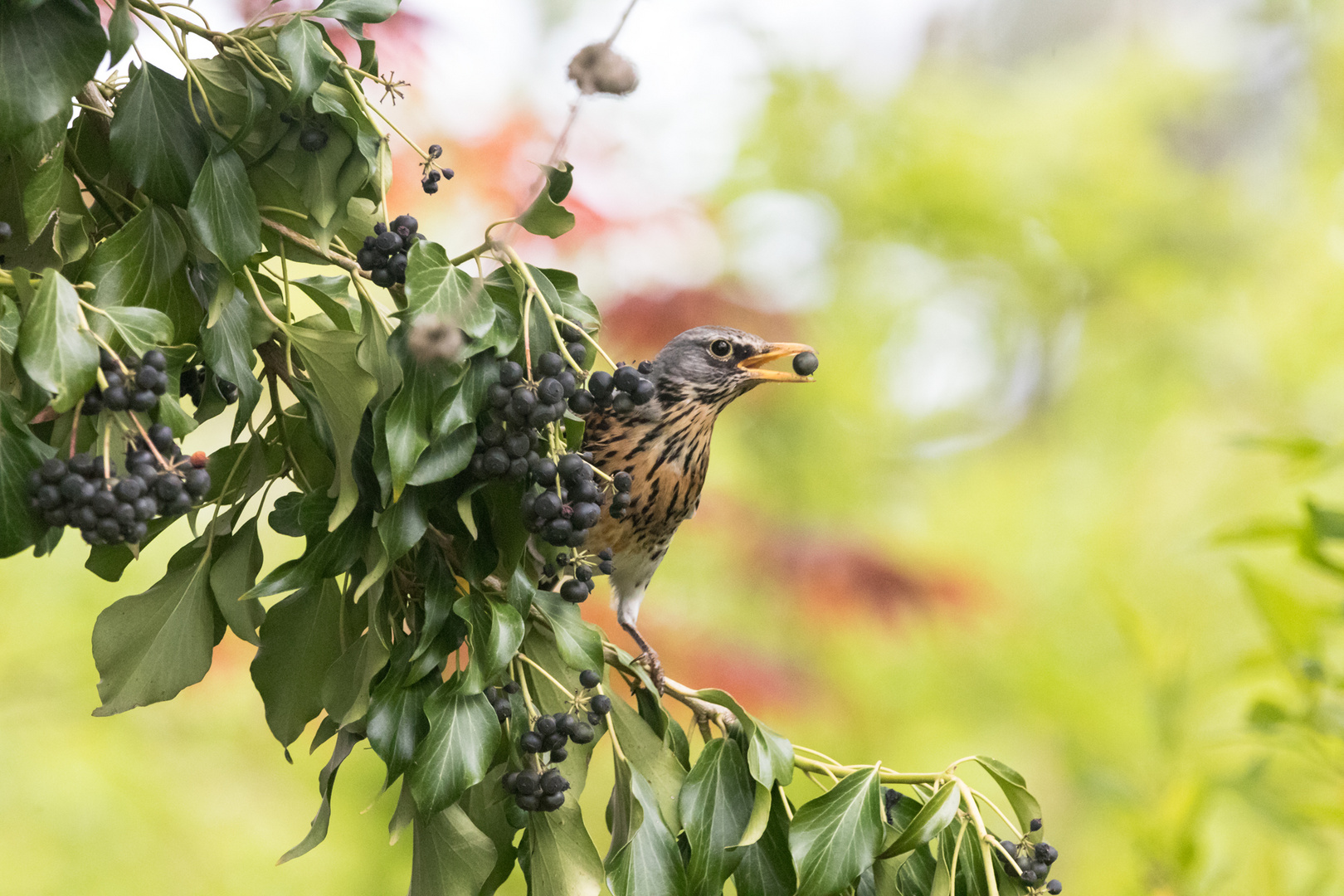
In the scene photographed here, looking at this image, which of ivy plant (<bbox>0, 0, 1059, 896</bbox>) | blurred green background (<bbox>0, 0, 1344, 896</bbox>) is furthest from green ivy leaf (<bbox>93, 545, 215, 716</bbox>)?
blurred green background (<bbox>0, 0, 1344, 896</bbox>)

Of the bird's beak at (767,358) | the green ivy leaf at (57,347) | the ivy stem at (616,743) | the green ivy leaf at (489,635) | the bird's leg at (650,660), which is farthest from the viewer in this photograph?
the bird's beak at (767,358)

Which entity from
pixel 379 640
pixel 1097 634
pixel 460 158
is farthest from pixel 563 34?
pixel 379 640

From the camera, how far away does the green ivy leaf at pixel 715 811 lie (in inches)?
24.5

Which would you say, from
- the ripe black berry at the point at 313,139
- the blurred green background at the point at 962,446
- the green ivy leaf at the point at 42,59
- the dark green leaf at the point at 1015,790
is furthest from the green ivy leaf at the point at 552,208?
the blurred green background at the point at 962,446

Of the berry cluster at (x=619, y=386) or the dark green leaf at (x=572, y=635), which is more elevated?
the berry cluster at (x=619, y=386)

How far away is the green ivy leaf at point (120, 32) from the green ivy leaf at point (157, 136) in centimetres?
3

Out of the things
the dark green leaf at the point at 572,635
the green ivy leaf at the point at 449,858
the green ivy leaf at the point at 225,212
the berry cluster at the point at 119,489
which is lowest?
the green ivy leaf at the point at 449,858

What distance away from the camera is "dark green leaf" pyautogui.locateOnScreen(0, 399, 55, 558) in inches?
18.3

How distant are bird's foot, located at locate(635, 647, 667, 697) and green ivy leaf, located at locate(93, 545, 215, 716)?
279 millimetres

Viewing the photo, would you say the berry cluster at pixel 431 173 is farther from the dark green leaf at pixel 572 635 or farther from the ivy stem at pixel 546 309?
the dark green leaf at pixel 572 635

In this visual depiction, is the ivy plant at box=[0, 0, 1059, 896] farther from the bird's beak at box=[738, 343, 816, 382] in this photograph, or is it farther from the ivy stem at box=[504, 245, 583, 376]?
the bird's beak at box=[738, 343, 816, 382]

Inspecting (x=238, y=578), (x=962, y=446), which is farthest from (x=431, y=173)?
(x=962, y=446)

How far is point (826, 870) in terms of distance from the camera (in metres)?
0.60

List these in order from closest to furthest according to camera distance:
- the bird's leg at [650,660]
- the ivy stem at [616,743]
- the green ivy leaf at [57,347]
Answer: the green ivy leaf at [57,347]
the ivy stem at [616,743]
the bird's leg at [650,660]
